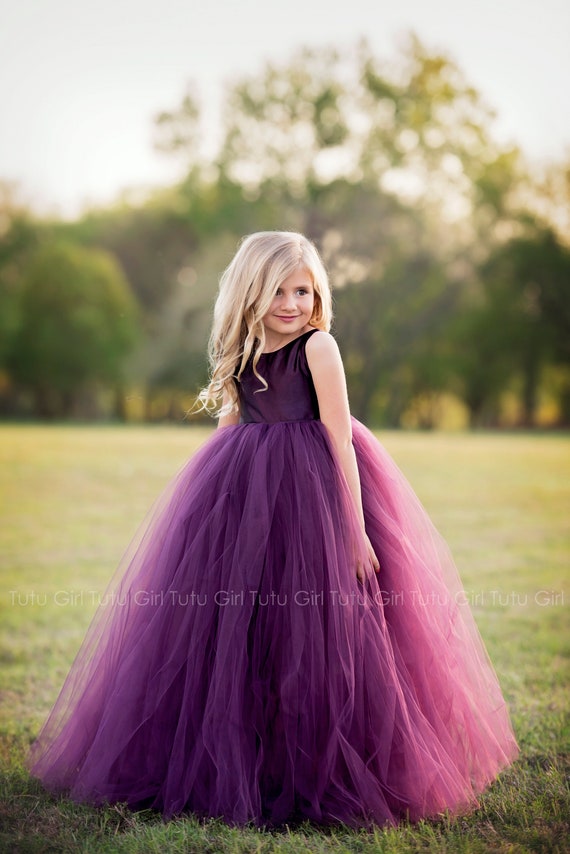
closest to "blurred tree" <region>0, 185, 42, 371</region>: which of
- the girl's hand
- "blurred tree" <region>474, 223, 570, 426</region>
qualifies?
"blurred tree" <region>474, 223, 570, 426</region>

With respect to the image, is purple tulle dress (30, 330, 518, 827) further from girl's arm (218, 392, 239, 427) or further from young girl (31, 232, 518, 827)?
girl's arm (218, 392, 239, 427)

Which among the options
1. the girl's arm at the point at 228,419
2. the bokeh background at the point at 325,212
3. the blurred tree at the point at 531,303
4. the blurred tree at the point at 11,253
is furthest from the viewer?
the blurred tree at the point at 11,253

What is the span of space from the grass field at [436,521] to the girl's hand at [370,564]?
0.81 m

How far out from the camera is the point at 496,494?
12.2 m

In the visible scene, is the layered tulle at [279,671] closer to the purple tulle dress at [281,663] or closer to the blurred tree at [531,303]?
the purple tulle dress at [281,663]

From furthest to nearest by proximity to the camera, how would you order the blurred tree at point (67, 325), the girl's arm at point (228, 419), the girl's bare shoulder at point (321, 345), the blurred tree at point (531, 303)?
the blurred tree at point (67, 325) → the blurred tree at point (531, 303) → the girl's arm at point (228, 419) → the girl's bare shoulder at point (321, 345)

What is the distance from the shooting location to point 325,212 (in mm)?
25594

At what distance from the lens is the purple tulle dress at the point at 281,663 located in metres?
2.65

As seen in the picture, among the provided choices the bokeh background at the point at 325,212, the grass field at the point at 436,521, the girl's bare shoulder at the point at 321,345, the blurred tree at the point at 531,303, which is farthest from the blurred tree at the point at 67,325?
the girl's bare shoulder at the point at 321,345

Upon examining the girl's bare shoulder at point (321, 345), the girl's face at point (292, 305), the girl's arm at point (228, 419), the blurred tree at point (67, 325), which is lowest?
the girl's arm at point (228, 419)

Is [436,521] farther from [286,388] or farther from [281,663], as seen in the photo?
[281,663]

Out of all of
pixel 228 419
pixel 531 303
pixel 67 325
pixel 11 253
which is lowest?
pixel 228 419

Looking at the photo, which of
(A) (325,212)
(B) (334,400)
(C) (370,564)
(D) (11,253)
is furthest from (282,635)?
(D) (11,253)

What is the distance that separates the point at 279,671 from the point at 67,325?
3151 centimetres
